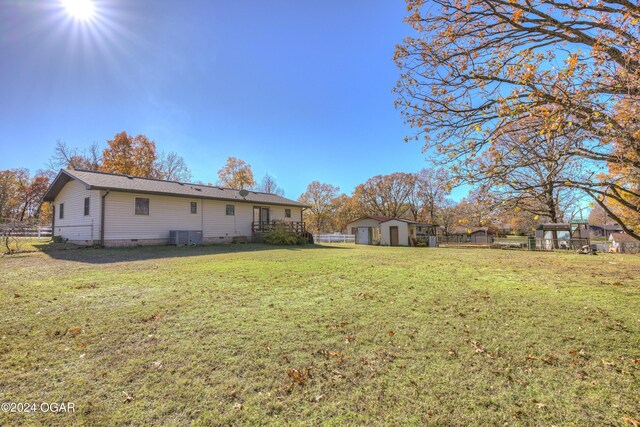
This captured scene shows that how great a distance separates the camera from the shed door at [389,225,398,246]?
93.5 ft

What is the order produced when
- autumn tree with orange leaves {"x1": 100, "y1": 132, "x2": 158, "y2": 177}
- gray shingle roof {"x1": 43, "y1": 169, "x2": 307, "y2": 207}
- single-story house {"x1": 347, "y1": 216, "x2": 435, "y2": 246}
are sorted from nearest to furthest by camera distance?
gray shingle roof {"x1": 43, "y1": 169, "x2": 307, "y2": 207} < single-story house {"x1": 347, "y1": 216, "x2": 435, "y2": 246} < autumn tree with orange leaves {"x1": 100, "y1": 132, "x2": 158, "y2": 177}

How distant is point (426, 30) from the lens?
16.1 feet

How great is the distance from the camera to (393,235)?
2872 centimetres

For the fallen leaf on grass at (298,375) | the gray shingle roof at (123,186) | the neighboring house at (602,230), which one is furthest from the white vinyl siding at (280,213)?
the neighboring house at (602,230)

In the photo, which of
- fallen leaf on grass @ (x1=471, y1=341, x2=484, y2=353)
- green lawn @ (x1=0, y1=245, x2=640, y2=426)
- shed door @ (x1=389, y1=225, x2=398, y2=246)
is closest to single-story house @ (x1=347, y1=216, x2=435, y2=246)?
shed door @ (x1=389, y1=225, x2=398, y2=246)

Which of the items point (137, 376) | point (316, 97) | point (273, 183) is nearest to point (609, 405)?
point (137, 376)

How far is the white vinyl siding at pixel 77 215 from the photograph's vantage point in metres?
14.8

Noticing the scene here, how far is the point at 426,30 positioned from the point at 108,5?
10.00 m

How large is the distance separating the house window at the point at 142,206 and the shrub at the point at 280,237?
7513 mm

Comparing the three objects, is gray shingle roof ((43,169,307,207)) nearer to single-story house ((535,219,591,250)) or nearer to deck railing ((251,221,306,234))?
deck railing ((251,221,306,234))

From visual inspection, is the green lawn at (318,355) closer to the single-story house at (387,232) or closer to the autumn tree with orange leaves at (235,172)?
the single-story house at (387,232)

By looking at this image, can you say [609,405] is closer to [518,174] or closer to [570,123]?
[570,123]

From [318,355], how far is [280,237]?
54.9 feet

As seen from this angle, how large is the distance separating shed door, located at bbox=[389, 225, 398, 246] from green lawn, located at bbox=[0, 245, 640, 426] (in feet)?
73.3
